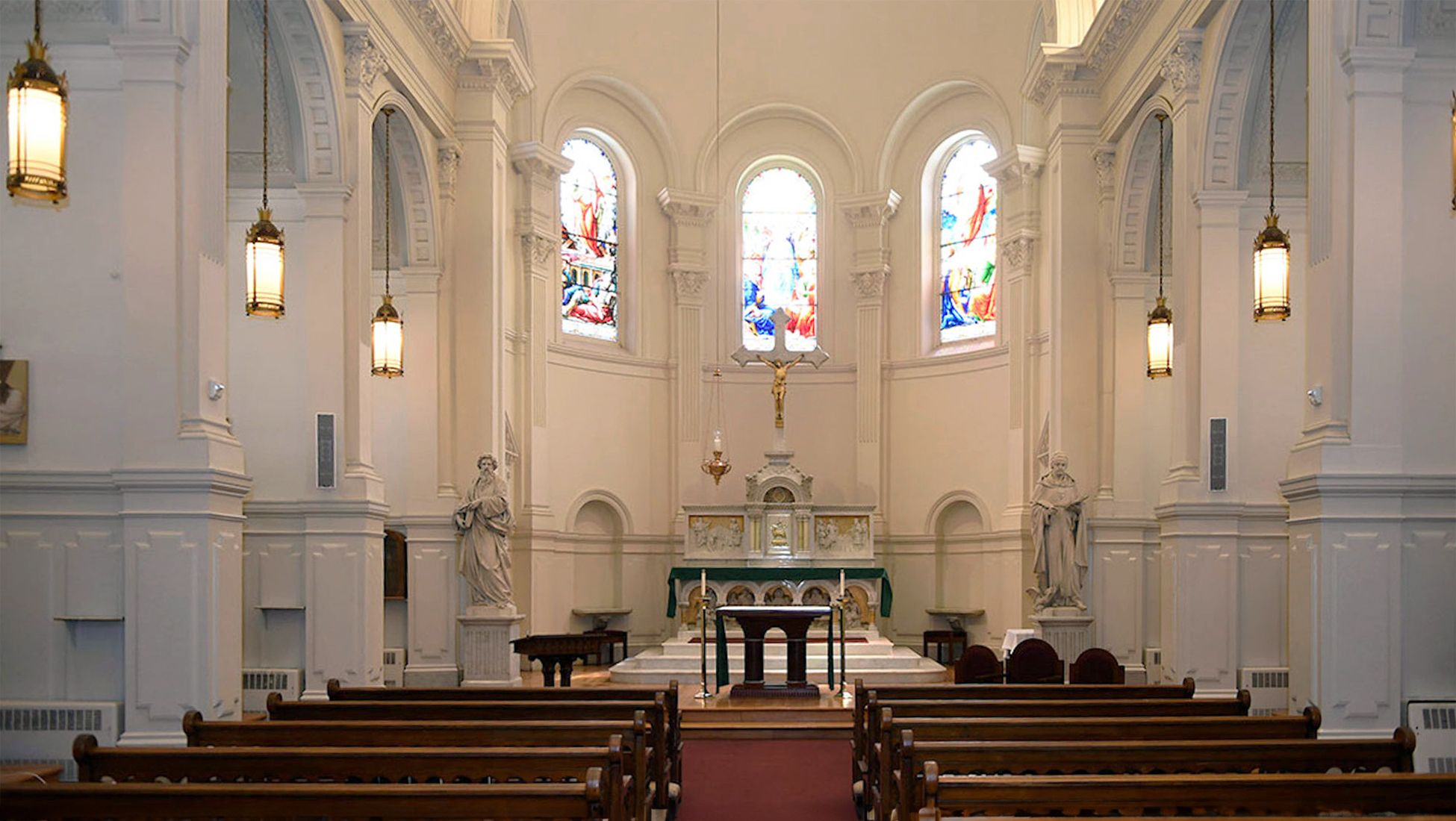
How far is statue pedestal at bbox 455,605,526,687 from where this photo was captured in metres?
15.9

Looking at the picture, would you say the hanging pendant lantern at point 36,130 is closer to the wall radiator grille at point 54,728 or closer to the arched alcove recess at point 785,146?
the wall radiator grille at point 54,728

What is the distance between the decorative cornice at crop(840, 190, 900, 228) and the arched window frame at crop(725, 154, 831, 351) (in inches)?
21.4

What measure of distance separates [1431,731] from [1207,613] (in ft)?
13.3

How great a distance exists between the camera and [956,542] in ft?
73.9

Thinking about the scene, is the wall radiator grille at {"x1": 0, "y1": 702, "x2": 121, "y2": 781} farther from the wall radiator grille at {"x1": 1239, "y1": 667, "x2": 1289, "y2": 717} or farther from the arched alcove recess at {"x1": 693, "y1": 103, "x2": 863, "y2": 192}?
the arched alcove recess at {"x1": 693, "y1": 103, "x2": 863, "y2": 192}

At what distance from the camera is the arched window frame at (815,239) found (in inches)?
946

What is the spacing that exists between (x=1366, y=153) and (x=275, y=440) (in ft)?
30.6

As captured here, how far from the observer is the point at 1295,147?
13602mm

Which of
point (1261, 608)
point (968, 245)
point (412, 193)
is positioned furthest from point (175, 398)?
point (968, 245)

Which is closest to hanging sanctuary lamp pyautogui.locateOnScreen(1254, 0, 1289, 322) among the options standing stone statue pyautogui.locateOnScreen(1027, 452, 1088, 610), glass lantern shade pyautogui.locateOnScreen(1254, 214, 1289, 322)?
glass lantern shade pyautogui.locateOnScreen(1254, 214, 1289, 322)

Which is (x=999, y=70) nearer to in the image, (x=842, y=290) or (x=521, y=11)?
(x=842, y=290)

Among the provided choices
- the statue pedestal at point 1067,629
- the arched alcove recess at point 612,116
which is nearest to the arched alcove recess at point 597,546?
the arched alcove recess at point 612,116

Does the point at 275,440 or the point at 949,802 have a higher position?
the point at 275,440

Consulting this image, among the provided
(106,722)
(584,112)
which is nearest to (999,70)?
(584,112)
